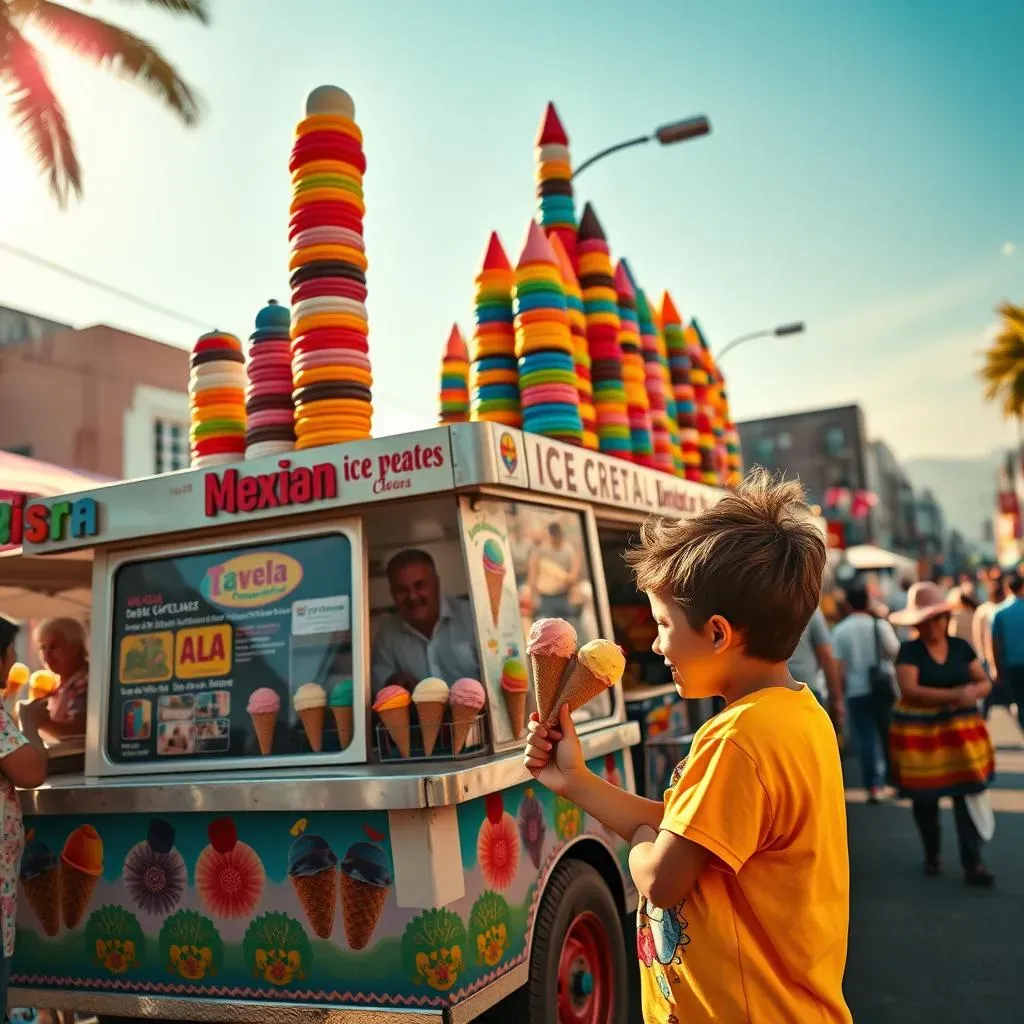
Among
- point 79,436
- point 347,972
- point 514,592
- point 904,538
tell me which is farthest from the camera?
point 904,538

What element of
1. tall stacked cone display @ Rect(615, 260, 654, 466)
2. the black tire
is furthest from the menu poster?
tall stacked cone display @ Rect(615, 260, 654, 466)

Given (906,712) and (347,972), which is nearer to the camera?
(347,972)

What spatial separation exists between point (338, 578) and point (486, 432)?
762mm

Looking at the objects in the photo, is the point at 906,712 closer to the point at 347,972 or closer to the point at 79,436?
the point at 347,972

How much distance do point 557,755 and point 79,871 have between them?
258 cm

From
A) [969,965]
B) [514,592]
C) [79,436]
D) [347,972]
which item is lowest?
[969,965]

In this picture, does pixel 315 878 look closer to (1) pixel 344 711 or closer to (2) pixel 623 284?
(1) pixel 344 711

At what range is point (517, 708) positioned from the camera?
3646mm

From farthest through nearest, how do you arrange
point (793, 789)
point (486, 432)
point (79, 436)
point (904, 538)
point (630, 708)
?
point (904, 538) → point (79, 436) → point (630, 708) → point (486, 432) → point (793, 789)

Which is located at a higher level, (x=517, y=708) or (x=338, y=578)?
(x=338, y=578)

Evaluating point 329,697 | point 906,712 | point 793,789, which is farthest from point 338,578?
point 906,712

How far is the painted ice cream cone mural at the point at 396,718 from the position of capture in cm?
347

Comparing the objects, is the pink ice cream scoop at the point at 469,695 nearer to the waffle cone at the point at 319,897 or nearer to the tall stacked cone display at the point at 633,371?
the waffle cone at the point at 319,897

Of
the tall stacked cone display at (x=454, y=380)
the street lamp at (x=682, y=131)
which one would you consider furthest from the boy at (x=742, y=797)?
the street lamp at (x=682, y=131)
